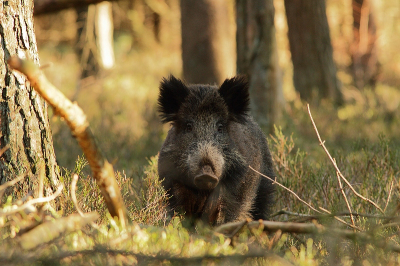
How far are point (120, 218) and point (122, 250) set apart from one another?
0.38 m

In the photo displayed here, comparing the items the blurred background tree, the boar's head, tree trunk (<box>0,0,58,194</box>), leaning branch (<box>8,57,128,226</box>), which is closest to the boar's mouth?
the boar's head

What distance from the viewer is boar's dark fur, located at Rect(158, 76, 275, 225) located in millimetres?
4449

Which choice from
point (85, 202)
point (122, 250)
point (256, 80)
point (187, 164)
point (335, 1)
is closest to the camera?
point (122, 250)

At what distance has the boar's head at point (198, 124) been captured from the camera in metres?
4.36

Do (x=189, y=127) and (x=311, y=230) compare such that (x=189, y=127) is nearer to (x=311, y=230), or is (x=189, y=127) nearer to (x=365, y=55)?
(x=311, y=230)

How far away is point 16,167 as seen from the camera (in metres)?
3.67

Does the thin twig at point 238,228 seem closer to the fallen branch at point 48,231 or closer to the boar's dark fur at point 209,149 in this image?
the fallen branch at point 48,231

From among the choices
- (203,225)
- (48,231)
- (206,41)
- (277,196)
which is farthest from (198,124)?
(206,41)

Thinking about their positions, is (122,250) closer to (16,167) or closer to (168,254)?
(168,254)

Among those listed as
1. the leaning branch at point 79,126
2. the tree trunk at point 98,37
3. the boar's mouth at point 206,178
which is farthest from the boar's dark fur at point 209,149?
the tree trunk at point 98,37

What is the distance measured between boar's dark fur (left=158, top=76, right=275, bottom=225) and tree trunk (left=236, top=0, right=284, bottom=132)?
3.18 meters

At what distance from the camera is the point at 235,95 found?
4805 millimetres

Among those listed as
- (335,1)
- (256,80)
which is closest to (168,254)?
(256,80)

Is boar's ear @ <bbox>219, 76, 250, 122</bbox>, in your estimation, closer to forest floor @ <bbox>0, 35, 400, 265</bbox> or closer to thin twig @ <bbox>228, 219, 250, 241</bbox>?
forest floor @ <bbox>0, 35, 400, 265</bbox>
